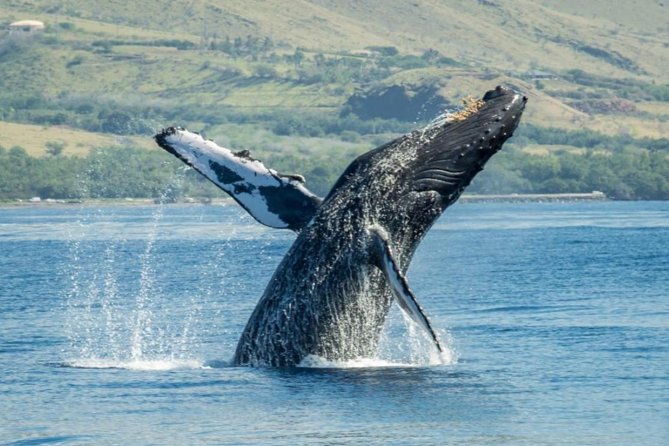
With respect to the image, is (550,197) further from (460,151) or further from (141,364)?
(460,151)

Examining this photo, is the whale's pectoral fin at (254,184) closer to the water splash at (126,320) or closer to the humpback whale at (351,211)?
the humpback whale at (351,211)

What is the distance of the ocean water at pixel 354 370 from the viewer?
15.4m

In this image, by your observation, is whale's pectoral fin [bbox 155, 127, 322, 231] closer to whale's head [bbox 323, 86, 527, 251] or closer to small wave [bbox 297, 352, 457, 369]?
whale's head [bbox 323, 86, 527, 251]

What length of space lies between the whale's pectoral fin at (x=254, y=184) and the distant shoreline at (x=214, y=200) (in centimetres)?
12229

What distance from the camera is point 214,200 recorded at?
15188 centimetres

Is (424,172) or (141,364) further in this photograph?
(141,364)

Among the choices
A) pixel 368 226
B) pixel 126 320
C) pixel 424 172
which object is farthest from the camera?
pixel 126 320

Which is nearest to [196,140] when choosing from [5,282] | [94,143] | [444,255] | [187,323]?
[187,323]

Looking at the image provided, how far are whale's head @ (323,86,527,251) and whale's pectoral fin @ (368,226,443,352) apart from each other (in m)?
0.43

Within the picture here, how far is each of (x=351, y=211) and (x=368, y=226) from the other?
0.88ft

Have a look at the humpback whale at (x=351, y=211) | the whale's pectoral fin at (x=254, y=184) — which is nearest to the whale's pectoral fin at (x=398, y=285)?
the humpback whale at (x=351, y=211)

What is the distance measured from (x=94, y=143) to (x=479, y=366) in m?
155

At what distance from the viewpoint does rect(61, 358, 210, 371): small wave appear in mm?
19094

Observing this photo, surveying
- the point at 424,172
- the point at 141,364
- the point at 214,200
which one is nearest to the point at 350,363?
the point at 424,172
